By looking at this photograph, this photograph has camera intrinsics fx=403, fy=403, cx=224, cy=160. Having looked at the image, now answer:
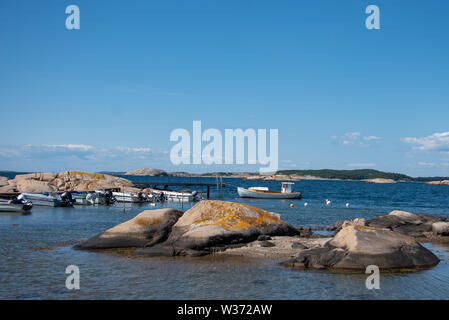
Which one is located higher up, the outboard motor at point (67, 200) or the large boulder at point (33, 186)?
the large boulder at point (33, 186)

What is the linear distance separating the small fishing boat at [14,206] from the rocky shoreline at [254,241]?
850 inches

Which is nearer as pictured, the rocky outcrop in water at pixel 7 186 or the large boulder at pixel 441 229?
the large boulder at pixel 441 229

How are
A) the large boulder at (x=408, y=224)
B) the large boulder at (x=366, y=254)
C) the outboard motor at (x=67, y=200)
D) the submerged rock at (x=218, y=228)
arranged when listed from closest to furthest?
the large boulder at (x=366, y=254) → the submerged rock at (x=218, y=228) → the large boulder at (x=408, y=224) → the outboard motor at (x=67, y=200)

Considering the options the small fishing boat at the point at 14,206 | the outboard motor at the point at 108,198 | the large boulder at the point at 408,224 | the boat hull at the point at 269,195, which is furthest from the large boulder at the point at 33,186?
the large boulder at the point at 408,224

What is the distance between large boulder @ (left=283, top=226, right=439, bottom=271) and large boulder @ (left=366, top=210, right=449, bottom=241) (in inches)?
404

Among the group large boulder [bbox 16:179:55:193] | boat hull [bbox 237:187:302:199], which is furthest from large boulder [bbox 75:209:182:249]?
boat hull [bbox 237:187:302:199]

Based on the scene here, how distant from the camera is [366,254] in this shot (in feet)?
50.3

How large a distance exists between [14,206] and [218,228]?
26154 millimetres

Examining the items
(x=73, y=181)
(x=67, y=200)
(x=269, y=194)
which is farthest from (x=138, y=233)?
(x=269, y=194)

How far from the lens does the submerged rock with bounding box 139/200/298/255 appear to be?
1836cm

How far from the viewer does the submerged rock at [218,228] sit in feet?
60.2

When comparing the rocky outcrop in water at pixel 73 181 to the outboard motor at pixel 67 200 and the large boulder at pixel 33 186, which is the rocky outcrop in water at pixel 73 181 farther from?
the outboard motor at pixel 67 200

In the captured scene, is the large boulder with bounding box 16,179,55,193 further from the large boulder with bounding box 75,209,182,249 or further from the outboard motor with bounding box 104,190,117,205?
the large boulder with bounding box 75,209,182,249
